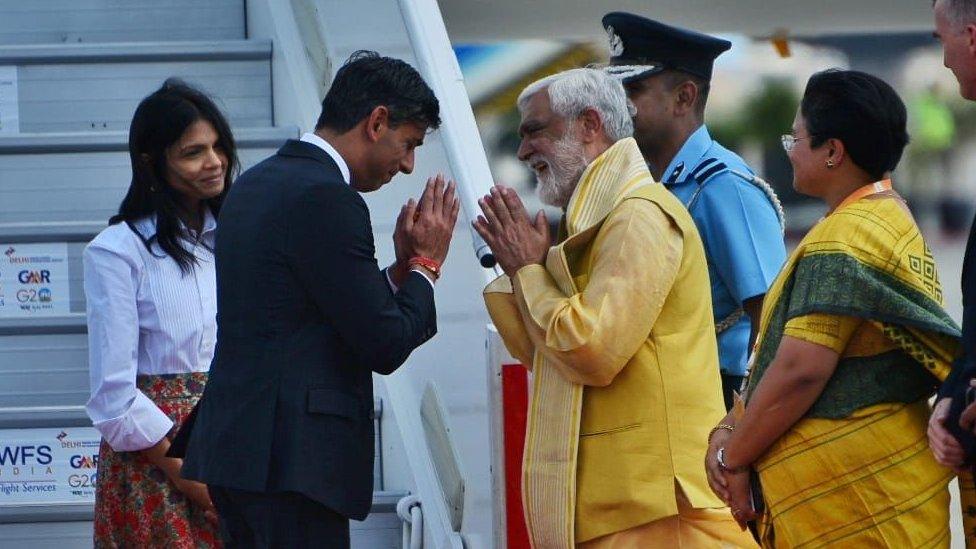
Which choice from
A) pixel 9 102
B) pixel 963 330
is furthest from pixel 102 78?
pixel 963 330

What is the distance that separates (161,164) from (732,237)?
1297 millimetres

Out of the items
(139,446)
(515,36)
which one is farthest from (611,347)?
(515,36)

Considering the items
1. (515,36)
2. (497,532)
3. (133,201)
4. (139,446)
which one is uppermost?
(515,36)

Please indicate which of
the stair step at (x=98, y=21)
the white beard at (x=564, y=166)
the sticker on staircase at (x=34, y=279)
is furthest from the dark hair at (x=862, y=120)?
the stair step at (x=98, y=21)

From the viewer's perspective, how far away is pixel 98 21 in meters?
5.67

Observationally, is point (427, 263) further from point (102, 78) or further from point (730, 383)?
point (102, 78)

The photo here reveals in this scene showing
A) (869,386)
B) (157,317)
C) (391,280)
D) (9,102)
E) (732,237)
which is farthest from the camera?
(9,102)

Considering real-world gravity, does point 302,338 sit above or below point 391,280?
below

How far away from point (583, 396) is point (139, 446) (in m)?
1.11

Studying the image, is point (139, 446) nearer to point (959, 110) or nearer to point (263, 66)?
point (263, 66)

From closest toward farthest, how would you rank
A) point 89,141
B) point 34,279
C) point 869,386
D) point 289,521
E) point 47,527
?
point 869,386 → point 289,521 → point 47,527 → point 34,279 → point 89,141

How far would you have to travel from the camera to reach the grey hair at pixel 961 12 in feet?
8.30

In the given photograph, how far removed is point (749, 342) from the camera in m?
3.50

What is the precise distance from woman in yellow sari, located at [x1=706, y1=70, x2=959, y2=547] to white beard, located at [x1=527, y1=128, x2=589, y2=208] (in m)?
0.45
